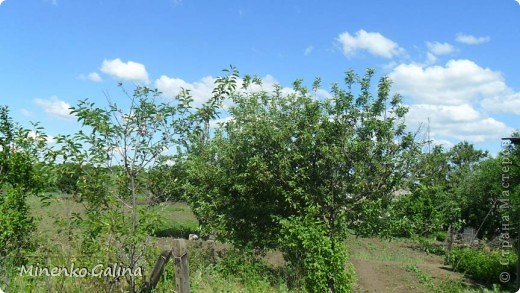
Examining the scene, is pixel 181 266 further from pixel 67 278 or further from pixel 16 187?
pixel 16 187

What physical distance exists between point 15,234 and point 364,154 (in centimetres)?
571

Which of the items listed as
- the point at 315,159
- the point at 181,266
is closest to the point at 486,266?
the point at 315,159

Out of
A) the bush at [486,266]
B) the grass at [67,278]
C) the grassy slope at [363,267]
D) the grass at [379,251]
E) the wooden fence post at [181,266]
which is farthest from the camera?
the grass at [379,251]

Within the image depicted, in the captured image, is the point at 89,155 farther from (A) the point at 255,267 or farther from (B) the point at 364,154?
(B) the point at 364,154

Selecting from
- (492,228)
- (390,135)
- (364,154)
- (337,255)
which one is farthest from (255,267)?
(492,228)

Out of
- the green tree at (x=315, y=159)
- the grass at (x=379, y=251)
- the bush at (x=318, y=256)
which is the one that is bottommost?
Answer: the grass at (x=379, y=251)

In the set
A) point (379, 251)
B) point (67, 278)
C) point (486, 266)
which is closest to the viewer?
point (67, 278)

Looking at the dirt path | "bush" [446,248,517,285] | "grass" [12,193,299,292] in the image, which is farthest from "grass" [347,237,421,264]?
"grass" [12,193,299,292]

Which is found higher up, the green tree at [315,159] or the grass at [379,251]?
the green tree at [315,159]

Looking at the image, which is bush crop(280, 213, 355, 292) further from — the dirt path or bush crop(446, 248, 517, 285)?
bush crop(446, 248, 517, 285)

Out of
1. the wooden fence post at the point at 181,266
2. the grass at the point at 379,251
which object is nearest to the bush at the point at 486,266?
the grass at the point at 379,251

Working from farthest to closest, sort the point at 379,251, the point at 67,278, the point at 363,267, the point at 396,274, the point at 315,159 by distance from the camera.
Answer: the point at 379,251, the point at 363,267, the point at 396,274, the point at 315,159, the point at 67,278

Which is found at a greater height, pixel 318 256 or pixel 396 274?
pixel 318 256

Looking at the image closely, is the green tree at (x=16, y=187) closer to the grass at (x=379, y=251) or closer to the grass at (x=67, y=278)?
the grass at (x=67, y=278)
